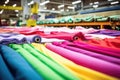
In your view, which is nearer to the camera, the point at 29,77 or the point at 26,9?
the point at 29,77

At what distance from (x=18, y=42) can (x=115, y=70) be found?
1.56 metres

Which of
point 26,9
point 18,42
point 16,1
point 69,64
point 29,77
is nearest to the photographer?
point 29,77

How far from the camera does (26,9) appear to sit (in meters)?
19.4

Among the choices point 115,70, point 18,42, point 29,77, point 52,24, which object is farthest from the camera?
point 52,24

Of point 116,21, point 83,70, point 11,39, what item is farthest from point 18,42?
point 116,21

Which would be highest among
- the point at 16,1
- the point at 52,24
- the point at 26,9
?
the point at 16,1

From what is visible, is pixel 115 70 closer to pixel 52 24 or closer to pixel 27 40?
pixel 27 40

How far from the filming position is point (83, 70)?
112cm

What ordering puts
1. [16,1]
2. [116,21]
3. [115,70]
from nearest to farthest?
1. [115,70]
2. [116,21]
3. [16,1]

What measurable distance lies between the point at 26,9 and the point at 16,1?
12.8 m

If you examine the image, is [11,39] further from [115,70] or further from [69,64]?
[115,70]

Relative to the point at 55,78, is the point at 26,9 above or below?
above

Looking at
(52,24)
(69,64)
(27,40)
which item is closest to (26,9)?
(52,24)

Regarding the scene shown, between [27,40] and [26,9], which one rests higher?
[26,9]
